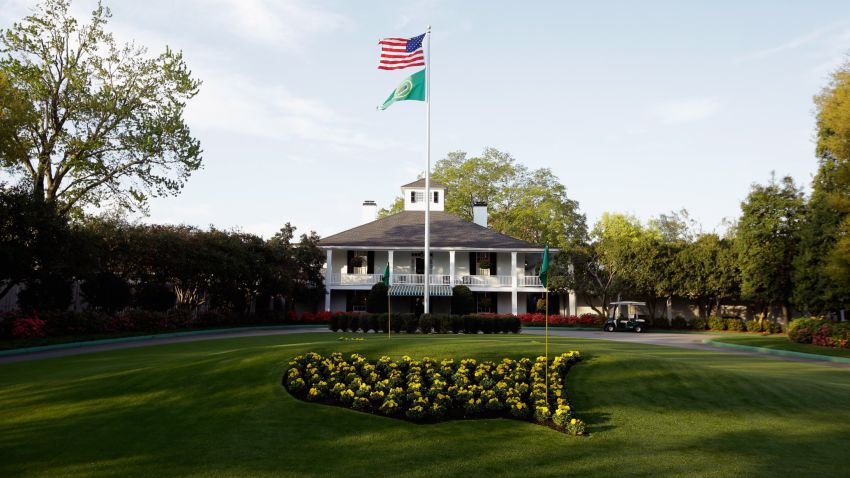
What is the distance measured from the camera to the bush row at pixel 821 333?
26.5m

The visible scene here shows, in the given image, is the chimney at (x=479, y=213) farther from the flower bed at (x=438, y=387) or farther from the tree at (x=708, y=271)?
the flower bed at (x=438, y=387)

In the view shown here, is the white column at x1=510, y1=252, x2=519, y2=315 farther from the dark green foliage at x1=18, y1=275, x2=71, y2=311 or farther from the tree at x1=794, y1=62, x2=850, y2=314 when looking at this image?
the dark green foliage at x1=18, y1=275, x2=71, y2=311

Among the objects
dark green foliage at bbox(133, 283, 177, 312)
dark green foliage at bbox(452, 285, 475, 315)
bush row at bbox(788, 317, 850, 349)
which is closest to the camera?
bush row at bbox(788, 317, 850, 349)

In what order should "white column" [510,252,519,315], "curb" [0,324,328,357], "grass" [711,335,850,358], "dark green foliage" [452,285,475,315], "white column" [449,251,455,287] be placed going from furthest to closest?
"white column" [510,252,519,315], "white column" [449,251,455,287], "dark green foliage" [452,285,475,315], "grass" [711,335,850,358], "curb" [0,324,328,357]

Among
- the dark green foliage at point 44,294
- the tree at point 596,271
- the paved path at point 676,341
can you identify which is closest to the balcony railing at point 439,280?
the tree at point 596,271

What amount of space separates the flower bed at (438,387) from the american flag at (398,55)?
531 inches

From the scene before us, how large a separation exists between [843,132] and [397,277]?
2736cm

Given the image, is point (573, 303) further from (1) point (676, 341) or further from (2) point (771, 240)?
(1) point (676, 341)

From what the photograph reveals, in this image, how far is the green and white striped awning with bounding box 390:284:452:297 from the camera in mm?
41125

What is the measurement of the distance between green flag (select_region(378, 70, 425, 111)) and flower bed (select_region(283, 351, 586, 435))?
13.0 metres

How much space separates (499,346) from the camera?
14602mm

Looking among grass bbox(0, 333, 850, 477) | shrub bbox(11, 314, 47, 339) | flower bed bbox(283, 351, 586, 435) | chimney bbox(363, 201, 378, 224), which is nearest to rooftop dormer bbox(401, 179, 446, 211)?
chimney bbox(363, 201, 378, 224)

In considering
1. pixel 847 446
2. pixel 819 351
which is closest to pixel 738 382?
pixel 847 446

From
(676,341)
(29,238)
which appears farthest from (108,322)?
(676,341)
